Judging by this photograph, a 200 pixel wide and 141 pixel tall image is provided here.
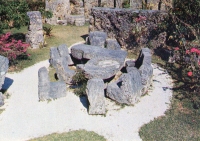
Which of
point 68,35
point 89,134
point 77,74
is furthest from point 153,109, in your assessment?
point 68,35

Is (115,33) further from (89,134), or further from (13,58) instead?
(89,134)

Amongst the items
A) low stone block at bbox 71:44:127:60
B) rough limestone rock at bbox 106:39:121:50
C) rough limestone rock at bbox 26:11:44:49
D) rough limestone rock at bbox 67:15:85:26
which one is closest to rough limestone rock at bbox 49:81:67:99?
low stone block at bbox 71:44:127:60

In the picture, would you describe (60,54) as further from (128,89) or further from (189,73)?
(189,73)

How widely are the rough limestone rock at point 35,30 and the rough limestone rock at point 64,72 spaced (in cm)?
515

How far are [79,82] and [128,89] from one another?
287 centimetres

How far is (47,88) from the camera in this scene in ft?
37.4

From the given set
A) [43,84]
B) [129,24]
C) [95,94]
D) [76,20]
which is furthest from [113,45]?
[76,20]

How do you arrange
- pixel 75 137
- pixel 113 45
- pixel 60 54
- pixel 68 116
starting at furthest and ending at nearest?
1. pixel 113 45
2. pixel 60 54
3. pixel 68 116
4. pixel 75 137

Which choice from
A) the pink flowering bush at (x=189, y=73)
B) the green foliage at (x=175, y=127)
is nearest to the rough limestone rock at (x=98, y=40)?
the pink flowering bush at (x=189, y=73)

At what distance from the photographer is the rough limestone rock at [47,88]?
11305 mm

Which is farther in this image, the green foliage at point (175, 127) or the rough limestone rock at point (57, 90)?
the rough limestone rock at point (57, 90)

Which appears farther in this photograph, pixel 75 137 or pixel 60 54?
pixel 60 54

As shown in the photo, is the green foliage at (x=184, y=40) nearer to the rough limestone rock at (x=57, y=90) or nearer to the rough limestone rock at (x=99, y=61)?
the rough limestone rock at (x=99, y=61)

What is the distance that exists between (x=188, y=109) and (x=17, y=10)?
10988mm
